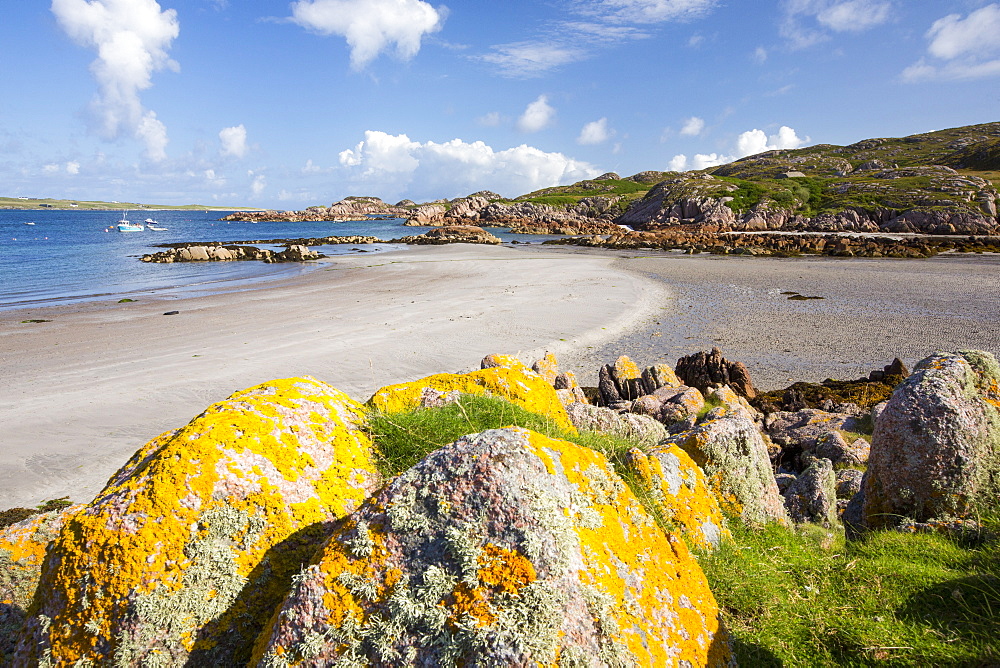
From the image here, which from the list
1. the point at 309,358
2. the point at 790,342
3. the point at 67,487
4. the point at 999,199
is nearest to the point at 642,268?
the point at 790,342

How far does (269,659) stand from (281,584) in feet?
1.88

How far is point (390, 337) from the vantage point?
61.2 feet

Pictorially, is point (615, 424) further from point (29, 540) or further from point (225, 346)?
point (225, 346)

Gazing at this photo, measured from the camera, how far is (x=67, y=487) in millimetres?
8344

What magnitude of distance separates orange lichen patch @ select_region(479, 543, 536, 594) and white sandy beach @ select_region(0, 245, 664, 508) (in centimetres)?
858

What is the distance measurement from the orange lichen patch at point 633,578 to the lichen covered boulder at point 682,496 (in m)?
0.97

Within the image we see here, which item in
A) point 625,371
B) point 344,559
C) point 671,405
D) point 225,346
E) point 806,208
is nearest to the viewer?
point 344,559

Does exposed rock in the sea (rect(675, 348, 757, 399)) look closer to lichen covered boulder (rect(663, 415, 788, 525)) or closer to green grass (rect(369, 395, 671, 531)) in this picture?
lichen covered boulder (rect(663, 415, 788, 525))

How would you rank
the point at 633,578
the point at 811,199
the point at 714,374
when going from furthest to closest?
1. the point at 811,199
2. the point at 714,374
3. the point at 633,578

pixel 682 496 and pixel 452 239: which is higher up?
pixel 452 239

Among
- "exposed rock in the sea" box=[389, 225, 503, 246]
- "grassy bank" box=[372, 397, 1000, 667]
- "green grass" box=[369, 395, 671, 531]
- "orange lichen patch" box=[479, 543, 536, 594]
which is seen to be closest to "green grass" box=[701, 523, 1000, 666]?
"grassy bank" box=[372, 397, 1000, 667]

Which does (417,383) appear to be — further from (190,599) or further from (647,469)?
(190,599)

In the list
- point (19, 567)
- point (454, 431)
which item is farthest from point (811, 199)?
point (19, 567)

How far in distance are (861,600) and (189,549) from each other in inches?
167
